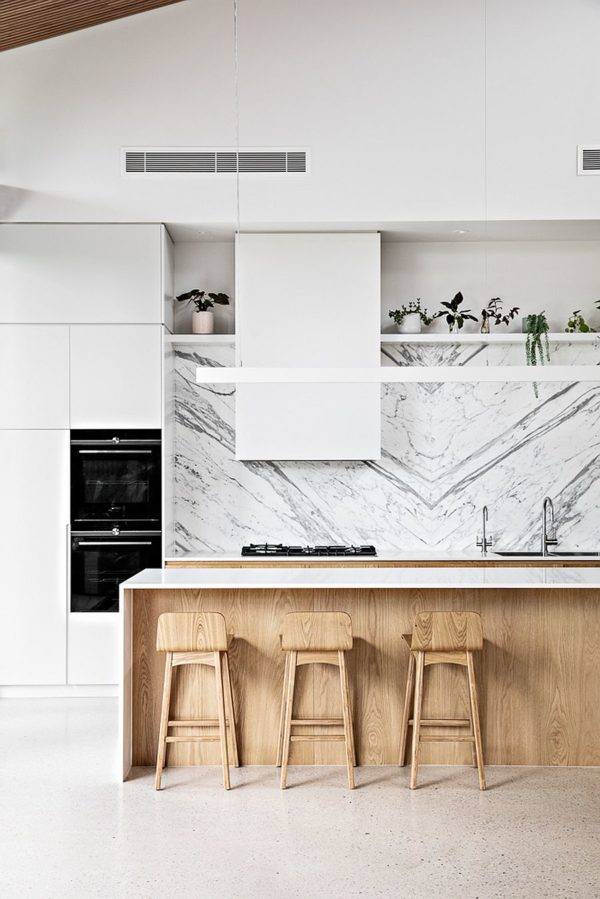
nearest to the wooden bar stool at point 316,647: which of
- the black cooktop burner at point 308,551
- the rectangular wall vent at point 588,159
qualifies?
the black cooktop burner at point 308,551

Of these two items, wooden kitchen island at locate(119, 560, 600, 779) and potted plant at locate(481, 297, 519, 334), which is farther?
potted plant at locate(481, 297, 519, 334)

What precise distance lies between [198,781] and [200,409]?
261 centimetres

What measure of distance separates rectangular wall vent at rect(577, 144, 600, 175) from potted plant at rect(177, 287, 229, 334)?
230 cm

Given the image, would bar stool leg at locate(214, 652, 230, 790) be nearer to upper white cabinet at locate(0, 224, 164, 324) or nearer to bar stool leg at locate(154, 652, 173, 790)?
bar stool leg at locate(154, 652, 173, 790)

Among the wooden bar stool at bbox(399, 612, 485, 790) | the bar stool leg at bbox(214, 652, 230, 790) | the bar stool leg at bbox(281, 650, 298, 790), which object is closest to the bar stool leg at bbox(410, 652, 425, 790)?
the wooden bar stool at bbox(399, 612, 485, 790)

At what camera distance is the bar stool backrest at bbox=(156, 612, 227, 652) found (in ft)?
11.8

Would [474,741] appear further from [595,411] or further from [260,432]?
[595,411]

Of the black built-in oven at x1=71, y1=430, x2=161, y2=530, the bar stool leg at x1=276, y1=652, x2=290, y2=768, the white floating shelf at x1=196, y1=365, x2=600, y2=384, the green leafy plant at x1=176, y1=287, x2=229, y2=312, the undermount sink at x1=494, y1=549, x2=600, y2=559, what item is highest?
the green leafy plant at x1=176, y1=287, x2=229, y2=312

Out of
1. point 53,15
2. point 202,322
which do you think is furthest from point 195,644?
point 53,15

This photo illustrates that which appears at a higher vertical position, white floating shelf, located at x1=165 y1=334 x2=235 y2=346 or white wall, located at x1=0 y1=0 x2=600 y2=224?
white wall, located at x1=0 y1=0 x2=600 y2=224

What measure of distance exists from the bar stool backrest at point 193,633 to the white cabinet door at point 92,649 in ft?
5.32

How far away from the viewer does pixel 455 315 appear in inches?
219

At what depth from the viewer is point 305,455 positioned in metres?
5.36

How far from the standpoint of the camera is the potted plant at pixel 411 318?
18.1 feet
